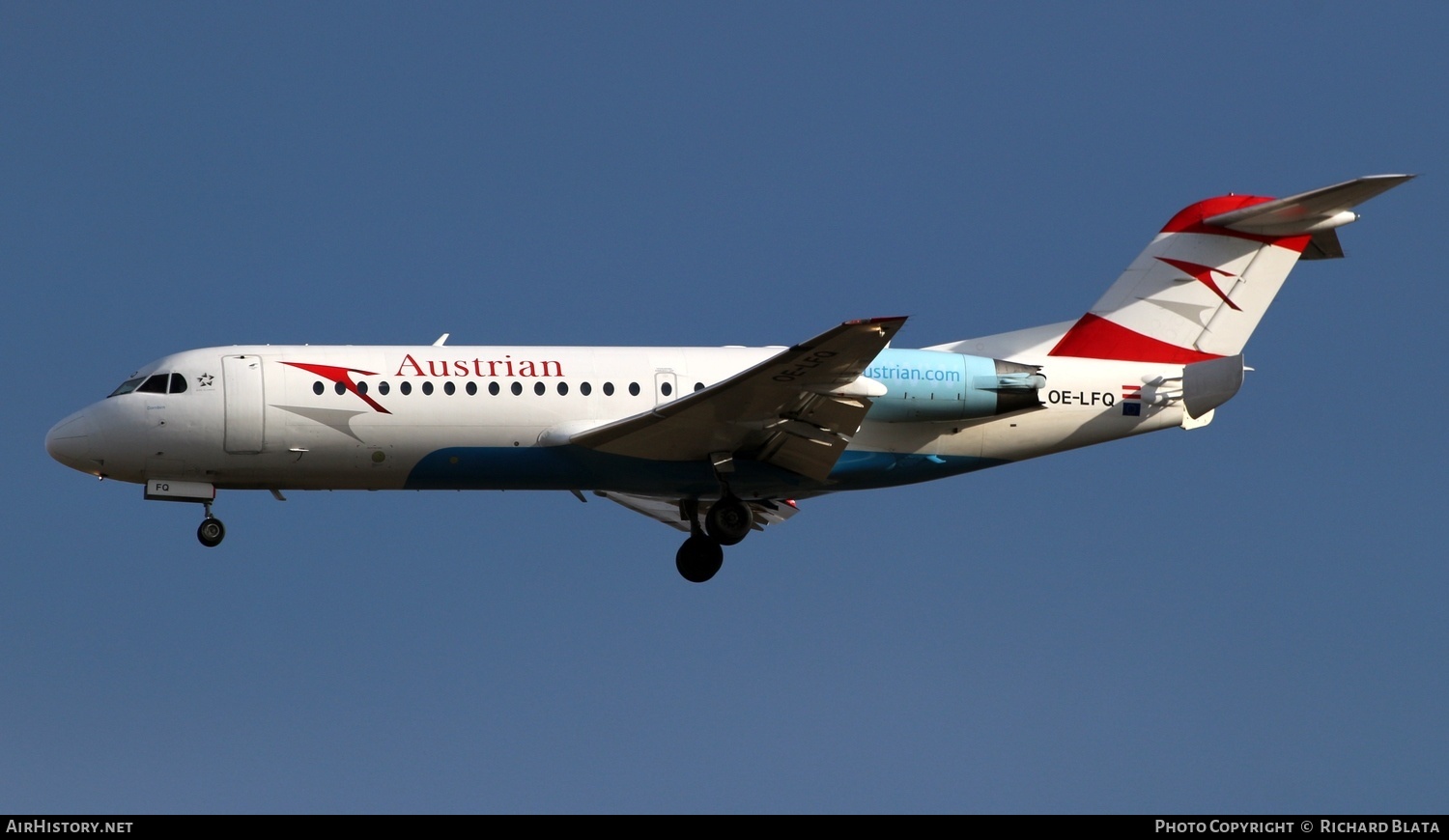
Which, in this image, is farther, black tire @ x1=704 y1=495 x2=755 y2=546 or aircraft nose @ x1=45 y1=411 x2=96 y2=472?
black tire @ x1=704 y1=495 x2=755 y2=546

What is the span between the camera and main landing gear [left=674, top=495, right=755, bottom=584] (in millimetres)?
29984

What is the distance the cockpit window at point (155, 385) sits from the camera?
94.6 ft

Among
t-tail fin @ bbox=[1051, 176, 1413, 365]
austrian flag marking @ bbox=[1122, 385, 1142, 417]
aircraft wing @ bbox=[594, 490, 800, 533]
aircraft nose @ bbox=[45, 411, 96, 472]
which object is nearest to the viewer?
aircraft nose @ bbox=[45, 411, 96, 472]

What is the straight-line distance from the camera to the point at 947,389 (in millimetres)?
29094

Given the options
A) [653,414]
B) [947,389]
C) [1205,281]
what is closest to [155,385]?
[653,414]

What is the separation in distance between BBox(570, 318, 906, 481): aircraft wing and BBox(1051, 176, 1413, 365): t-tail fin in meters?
4.72

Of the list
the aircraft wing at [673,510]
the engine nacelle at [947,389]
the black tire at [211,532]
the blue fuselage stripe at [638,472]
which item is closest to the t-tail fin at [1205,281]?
the engine nacelle at [947,389]

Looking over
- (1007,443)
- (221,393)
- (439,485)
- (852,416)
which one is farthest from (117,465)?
(1007,443)

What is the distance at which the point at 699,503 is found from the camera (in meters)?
31.8

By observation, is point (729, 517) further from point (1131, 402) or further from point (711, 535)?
point (1131, 402)

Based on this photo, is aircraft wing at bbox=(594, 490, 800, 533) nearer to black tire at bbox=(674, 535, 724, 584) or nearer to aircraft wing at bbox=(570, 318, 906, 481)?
black tire at bbox=(674, 535, 724, 584)

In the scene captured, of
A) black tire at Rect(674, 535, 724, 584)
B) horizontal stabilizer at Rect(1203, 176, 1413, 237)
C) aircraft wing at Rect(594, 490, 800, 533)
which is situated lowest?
black tire at Rect(674, 535, 724, 584)

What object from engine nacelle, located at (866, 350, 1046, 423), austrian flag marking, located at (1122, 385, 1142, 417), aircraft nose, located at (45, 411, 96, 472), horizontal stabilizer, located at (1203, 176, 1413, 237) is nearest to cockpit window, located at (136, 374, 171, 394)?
aircraft nose, located at (45, 411, 96, 472)
